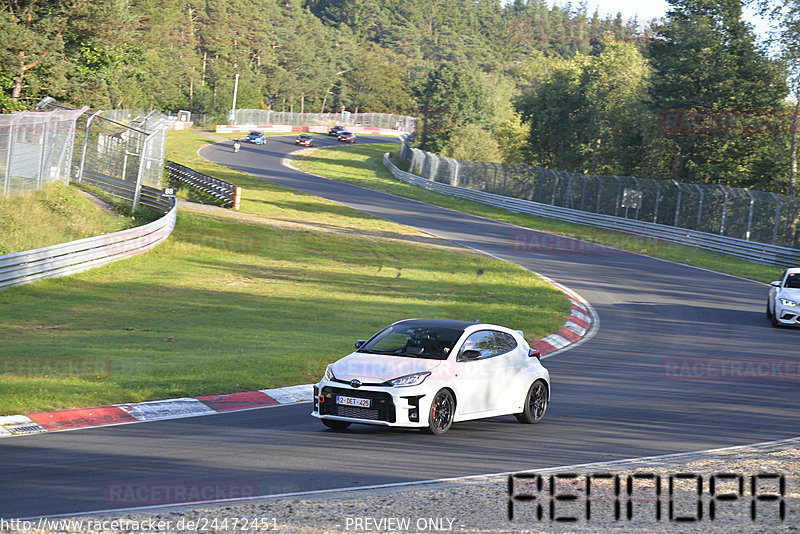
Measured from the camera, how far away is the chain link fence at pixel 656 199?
127ft

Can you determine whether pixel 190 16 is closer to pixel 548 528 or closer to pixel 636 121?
pixel 636 121

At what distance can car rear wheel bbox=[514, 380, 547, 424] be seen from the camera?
11945 mm

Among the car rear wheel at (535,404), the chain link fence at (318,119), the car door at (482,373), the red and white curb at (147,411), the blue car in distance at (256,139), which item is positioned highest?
the chain link fence at (318,119)

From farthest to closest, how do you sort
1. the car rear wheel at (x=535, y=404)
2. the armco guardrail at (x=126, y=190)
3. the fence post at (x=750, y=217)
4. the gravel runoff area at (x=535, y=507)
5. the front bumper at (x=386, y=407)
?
1. the fence post at (x=750, y=217)
2. the armco guardrail at (x=126, y=190)
3. the car rear wheel at (x=535, y=404)
4. the front bumper at (x=386, y=407)
5. the gravel runoff area at (x=535, y=507)

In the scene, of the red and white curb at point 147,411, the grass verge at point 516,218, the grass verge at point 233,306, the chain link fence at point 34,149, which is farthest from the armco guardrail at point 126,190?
the red and white curb at point 147,411

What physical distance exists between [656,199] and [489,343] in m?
36.3

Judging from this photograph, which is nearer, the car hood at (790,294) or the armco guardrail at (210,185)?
the car hood at (790,294)

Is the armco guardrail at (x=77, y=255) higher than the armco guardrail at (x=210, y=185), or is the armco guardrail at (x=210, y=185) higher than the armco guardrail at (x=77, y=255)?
the armco guardrail at (x=210, y=185)

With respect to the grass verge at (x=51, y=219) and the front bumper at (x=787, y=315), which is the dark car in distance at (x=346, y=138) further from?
the front bumper at (x=787, y=315)

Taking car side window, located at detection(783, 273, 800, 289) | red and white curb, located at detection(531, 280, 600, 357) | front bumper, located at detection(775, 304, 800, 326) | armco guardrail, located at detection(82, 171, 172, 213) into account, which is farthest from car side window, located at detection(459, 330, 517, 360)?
armco guardrail, located at detection(82, 171, 172, 213)

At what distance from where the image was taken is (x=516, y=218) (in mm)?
50438

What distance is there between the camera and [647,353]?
18.7 meters

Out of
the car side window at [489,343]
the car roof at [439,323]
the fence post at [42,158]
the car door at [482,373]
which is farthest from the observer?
the fence post at [42,158]

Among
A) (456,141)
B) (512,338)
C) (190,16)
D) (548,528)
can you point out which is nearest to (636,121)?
(456,141)
